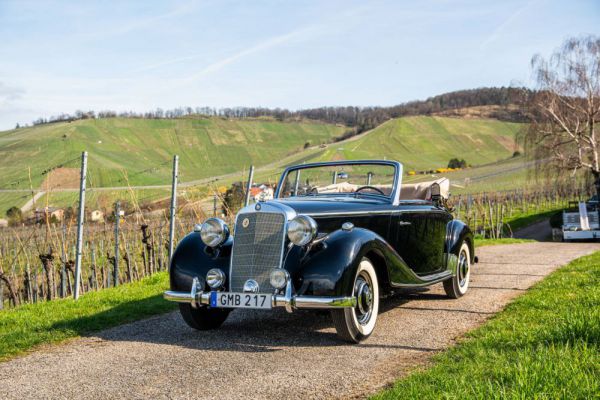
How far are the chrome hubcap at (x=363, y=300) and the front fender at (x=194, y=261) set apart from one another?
1.31m

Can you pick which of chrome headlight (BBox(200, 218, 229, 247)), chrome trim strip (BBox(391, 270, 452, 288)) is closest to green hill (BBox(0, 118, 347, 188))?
chrome trim strip (BBox(391, 270, 452, 288))

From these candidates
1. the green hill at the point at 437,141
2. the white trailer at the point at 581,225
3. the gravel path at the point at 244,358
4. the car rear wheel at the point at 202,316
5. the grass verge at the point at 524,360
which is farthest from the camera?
the green hill at the point at 437,141

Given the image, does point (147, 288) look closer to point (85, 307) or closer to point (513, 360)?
point (85, 307)

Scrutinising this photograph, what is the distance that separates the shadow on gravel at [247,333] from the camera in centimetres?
584

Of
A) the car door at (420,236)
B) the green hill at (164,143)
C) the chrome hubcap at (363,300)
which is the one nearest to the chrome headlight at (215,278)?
the chrome hubcap at (363,300)

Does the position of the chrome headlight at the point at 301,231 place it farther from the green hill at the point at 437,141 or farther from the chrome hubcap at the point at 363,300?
the green hill at the point at 437,141

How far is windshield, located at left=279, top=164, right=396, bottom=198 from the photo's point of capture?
25.9 feet

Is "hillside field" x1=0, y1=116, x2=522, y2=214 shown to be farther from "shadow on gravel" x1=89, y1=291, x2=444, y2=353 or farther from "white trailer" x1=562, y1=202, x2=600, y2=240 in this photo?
"shadow on gravel" x1=89, y1=291, x2=444, y2=353

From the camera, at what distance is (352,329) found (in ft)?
18.9

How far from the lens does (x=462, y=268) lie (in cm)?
887

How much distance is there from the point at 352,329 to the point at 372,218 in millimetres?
1552

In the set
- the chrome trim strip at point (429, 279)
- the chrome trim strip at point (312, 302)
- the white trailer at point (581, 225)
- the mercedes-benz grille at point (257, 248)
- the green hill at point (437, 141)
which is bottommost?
the white trailer at point (581, 225)

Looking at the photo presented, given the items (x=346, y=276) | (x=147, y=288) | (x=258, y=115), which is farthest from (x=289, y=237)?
(x=258, y=115)

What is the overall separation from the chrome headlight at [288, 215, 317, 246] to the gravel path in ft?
3.18
